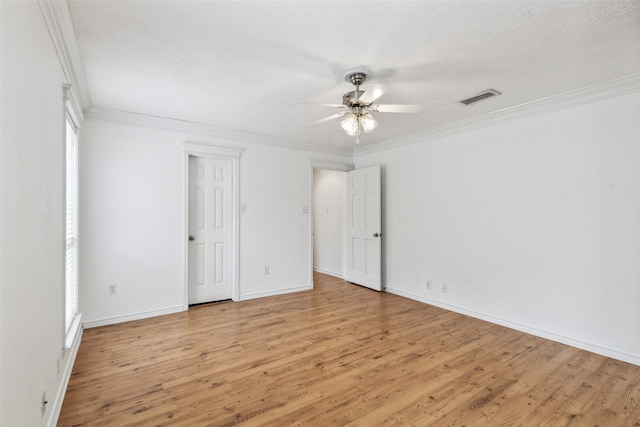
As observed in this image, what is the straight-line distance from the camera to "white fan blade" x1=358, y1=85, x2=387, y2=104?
2.29m

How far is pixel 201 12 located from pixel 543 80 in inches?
113

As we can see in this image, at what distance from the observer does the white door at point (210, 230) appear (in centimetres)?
429

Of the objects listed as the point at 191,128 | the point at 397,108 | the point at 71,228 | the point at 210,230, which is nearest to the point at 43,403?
the point at 71,228

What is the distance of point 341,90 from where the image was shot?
9.61ft

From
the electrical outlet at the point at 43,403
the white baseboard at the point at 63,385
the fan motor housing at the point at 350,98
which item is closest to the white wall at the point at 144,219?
the white baseboard at the point at 63,385

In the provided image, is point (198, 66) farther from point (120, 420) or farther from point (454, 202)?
point (454, 202)

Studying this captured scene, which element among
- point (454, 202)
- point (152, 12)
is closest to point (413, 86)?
point (454, 202)

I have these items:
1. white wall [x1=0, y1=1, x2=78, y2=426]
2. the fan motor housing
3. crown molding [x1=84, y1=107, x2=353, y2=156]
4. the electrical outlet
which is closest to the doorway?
crown molding [x1=84, y1=107, x2=353, y2=156]

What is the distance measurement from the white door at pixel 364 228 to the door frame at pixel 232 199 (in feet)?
6.74

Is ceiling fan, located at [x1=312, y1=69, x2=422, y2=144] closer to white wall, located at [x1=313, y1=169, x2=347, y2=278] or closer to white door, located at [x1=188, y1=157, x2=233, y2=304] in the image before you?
white door, located at [x1=188, y1=157, x2=233, y2=304]

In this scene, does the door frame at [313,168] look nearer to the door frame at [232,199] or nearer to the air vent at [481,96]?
the door frame at [232,199]

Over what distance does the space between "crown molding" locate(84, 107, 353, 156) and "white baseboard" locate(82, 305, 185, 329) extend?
2.30 metres

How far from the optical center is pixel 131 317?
3.71m

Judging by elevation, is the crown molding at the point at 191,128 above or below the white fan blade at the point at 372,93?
above
